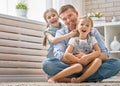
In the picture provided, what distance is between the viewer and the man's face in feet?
8.66

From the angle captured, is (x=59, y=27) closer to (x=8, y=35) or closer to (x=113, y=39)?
(x=8, y=35)

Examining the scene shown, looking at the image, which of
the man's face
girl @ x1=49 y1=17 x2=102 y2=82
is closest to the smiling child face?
girl @ x1=49 y1=17 x2=102 y2=82

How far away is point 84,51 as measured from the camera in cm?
254

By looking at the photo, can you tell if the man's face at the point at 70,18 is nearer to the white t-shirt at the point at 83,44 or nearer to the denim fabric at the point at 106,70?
the white t-shirt at the point at 83,44

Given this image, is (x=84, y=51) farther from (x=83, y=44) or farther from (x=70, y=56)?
(x=70, y=56)

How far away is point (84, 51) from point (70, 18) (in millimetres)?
318

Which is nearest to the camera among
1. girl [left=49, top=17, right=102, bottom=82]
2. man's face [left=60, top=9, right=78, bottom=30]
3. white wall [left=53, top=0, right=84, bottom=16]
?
girl [left=49, top=17, right=102, bottom=82]

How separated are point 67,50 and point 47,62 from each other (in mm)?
222

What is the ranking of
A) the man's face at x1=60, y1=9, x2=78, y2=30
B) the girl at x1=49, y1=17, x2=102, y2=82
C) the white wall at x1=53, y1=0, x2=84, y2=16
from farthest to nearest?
the white wall at x1=53, y1=0, x2=84, y2=16
the man's face at x1=60, y1=9, x2=78, y2=30
the girl at x1=49, y1=17, x2=102, y2=82

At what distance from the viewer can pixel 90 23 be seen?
8.22 feet

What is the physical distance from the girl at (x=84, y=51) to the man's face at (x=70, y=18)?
147 mm

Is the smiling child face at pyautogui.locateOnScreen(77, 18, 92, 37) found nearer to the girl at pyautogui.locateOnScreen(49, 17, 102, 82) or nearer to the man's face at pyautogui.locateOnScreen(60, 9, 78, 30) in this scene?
the girl at pyautogui.locateOnScreen(49, 17, 102, 82)

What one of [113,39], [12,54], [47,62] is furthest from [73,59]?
[113,39]

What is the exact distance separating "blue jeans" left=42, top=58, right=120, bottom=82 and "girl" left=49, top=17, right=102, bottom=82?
0.24 ft
